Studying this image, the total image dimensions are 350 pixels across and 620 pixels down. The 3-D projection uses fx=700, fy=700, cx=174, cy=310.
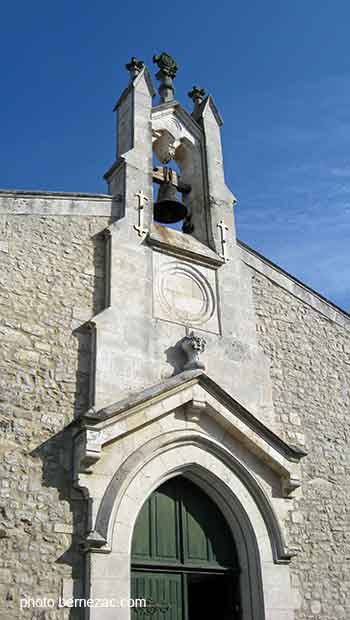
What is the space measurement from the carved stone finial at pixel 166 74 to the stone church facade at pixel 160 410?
15.4 inches

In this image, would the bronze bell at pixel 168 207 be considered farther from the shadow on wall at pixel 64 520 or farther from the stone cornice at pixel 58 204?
the shadow on wall at pixel 64 520

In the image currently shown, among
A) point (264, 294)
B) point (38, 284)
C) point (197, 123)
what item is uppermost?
point (197, 123)

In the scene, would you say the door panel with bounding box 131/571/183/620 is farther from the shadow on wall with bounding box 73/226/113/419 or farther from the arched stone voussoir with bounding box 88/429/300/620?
the shadow on wall with bounding box 73/226/113/419

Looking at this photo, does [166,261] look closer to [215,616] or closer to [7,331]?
[7,331]

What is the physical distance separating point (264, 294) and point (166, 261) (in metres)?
1.90

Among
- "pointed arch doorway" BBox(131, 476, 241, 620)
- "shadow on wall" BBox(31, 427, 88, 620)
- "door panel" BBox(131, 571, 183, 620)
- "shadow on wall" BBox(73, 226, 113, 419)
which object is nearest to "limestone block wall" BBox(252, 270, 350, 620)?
"pointed arch doorway" BBox(131, 476, 241, 620)

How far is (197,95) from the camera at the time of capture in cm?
1213

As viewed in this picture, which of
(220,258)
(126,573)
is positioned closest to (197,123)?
(220,258)

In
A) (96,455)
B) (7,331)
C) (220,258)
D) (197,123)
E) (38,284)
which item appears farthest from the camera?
(197,123)

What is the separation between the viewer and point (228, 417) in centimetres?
919

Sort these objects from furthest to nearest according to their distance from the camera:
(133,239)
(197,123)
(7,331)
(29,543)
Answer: (197,123)
(133,239)
(7,331)
(29,543)

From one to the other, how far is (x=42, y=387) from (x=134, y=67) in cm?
556

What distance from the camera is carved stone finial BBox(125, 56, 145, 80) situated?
11.0 m

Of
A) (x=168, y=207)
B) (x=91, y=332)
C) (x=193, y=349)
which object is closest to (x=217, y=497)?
(x=193, y=349)
